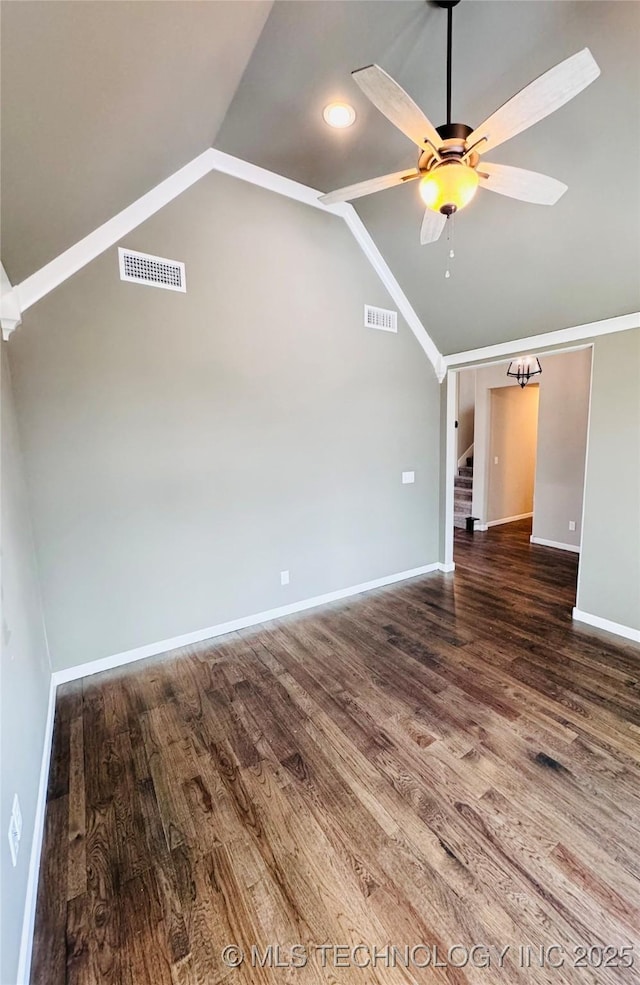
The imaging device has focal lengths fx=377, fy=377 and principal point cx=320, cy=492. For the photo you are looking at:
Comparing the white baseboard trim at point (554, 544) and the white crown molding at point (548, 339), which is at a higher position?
the white crown molding at point (548, 339)

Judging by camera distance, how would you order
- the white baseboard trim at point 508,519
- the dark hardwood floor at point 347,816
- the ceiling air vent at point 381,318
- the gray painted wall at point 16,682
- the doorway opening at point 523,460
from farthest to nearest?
the white baseboard trim at point 508,519, the doorway opening at point 523,460, the ceiling air vent at point 381,318, the dark hardwood floor at point 347,816, the gray painted wall at point 16,682

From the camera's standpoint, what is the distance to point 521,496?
7.13 meters

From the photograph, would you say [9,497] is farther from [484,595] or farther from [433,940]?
[484,595]

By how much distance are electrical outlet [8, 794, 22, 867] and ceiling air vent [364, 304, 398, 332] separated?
405cm

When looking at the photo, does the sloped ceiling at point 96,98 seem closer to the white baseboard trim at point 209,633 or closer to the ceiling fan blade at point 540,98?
the ceiling fan blade at point 540,98

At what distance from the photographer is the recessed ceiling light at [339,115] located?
2309 millimetres

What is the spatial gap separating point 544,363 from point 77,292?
235 inches

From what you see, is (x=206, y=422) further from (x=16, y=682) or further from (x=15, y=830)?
(x=15, y=830)

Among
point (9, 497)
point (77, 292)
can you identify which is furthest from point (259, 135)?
point (9, 497)

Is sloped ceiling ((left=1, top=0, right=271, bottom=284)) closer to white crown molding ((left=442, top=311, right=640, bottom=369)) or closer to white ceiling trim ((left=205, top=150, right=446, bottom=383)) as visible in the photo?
white ceiling trim ((left=205, top=150, right=446, bottom=383))

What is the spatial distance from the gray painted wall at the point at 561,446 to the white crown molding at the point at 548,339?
2230 mm

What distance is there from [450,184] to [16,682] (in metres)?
2.77

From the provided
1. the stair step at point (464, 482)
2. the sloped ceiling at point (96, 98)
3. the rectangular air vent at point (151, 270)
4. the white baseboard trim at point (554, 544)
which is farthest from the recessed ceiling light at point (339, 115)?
the stair step at point (464, 482)

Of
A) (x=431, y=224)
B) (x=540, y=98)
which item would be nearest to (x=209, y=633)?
(x=431, y=224)
